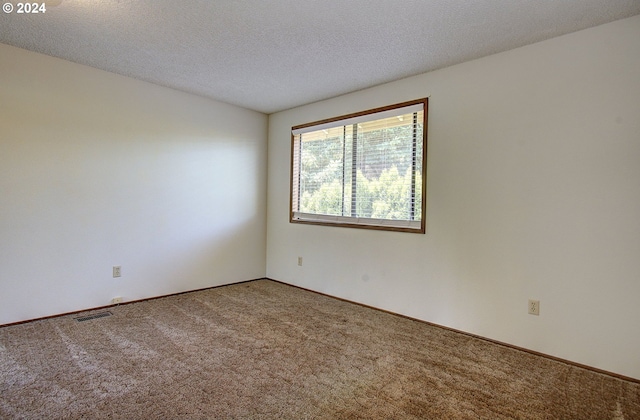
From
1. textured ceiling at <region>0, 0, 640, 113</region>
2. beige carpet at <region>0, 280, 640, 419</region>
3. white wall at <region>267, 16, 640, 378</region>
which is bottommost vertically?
beige carpet at <region>0, 280, 640, 419</region>

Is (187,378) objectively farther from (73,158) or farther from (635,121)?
(635,121)

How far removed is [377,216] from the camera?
354cm

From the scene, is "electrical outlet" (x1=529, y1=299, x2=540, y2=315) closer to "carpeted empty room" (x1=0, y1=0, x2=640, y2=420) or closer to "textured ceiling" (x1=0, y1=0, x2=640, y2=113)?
"carpeted empty room" (x1=0, y1=0, x2=640, y2=420)

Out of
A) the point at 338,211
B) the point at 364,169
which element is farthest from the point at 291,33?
the point at 338,211

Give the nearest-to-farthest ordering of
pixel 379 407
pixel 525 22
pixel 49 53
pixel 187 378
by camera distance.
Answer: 1. pixel 379 407
2. pixel 187 378
3. pixel 525 22
4. pixel 49 53

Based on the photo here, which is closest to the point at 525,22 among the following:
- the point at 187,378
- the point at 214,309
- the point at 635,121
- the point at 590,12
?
the point at 590,12

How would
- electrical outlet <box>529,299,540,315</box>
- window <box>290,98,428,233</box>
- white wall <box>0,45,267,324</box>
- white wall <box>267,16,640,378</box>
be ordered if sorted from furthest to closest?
window <box>290,98,428,233</box>, white wall <box>0,45,267,324</box>, electrical outlet <box>529,299,540,315</box>, white wall <box>267,16,640,378</box>

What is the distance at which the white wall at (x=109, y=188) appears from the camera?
9.29 feet

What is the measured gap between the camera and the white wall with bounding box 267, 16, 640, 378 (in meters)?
2.19

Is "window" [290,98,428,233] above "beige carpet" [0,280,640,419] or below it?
above

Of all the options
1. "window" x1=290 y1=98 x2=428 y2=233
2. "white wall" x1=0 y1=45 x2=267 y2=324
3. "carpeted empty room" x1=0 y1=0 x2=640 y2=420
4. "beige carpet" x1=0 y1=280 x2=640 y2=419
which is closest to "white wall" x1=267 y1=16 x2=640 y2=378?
"carpeted empty room" x1=0 y1=0 x2=640 y2=420

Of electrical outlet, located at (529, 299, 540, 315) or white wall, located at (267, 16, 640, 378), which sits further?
electrical outlet, located at (529, 299, 540, 315)

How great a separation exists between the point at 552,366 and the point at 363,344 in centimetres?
133

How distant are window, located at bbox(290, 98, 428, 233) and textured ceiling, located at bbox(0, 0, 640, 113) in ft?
1.59
